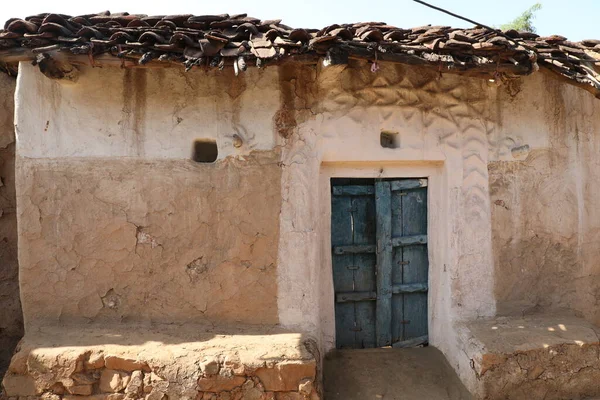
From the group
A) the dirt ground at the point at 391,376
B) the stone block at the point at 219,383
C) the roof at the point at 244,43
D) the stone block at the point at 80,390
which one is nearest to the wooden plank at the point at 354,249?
the dirt ground at the point at 391,376

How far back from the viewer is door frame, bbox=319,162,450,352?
375cm

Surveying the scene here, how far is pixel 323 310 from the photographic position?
3.75 m

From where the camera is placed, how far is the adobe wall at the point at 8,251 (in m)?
4.09

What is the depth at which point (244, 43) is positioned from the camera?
3145 millimetres

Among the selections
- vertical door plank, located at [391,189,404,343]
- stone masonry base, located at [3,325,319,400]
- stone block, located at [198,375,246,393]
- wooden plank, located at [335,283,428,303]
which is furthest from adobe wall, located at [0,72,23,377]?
vertical door plank, located at [391,189,404,343]

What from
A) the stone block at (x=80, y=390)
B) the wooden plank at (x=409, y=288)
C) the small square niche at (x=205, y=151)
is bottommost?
the stone block at (x=80, y=390)

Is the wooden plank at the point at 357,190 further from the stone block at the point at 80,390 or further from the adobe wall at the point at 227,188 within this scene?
the stone block at the point at 80,390

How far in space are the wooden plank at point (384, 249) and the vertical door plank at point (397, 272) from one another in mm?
56

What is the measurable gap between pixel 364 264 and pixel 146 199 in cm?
194

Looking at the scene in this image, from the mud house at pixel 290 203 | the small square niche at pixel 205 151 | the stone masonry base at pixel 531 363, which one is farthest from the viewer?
the small square niche at pixel 205 151

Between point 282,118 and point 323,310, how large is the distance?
166cm

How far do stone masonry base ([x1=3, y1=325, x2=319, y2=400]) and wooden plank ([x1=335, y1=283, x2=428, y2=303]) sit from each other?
0.80 meters

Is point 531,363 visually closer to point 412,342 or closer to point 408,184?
point 412,342

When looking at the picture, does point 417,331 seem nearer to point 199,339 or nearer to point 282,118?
point 199,339
